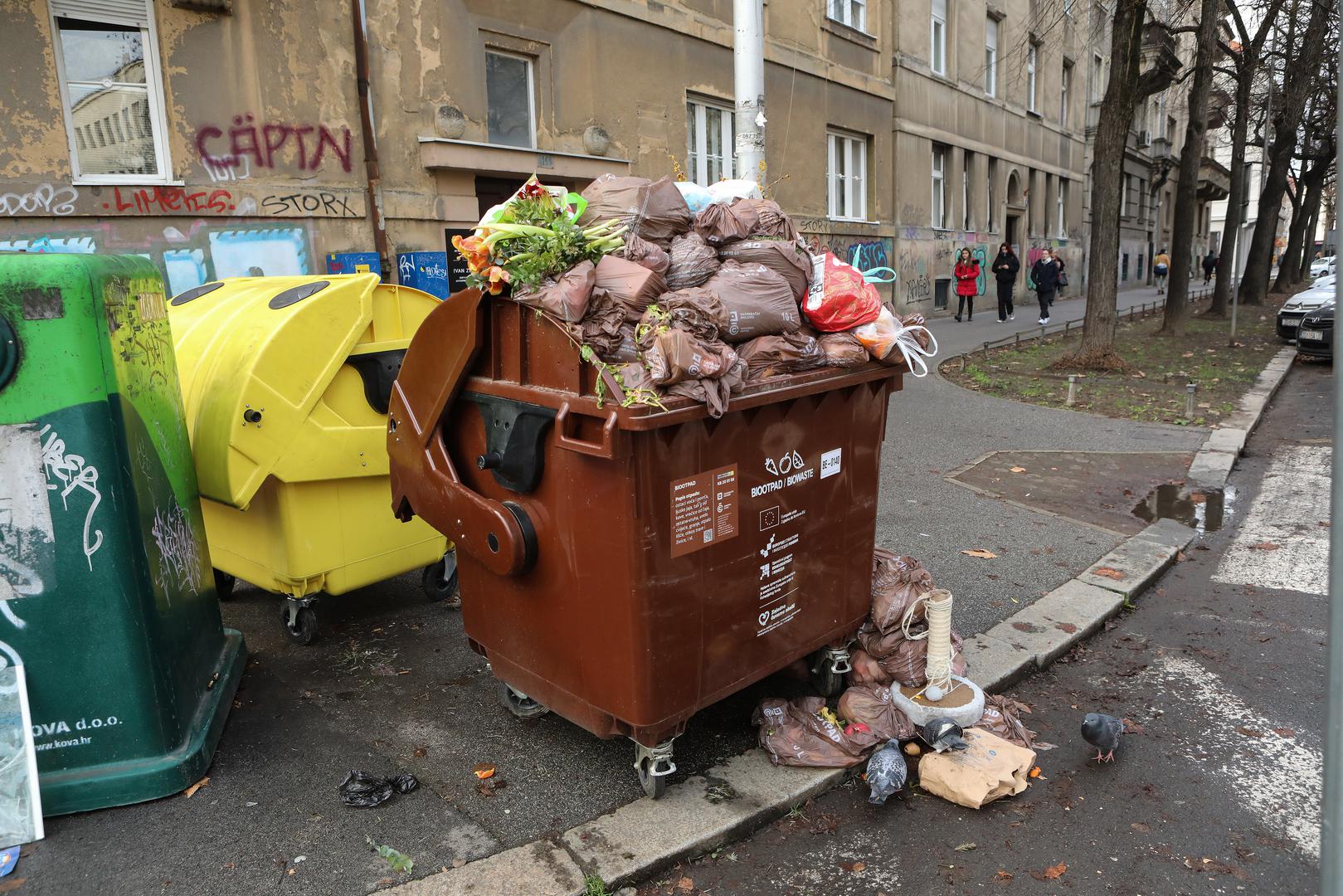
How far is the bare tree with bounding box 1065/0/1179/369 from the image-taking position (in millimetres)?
12031

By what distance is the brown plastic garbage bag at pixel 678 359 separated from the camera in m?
2.57

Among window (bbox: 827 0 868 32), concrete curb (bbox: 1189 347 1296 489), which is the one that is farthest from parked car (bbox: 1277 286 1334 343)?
window (bbox: 827 0 868 32)

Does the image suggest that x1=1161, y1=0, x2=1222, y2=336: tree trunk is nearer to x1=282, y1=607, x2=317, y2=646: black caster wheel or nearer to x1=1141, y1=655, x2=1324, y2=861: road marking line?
x1=1141, y1=655, x2=1324, y2=861: road marking line

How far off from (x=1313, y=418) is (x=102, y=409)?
12.1m

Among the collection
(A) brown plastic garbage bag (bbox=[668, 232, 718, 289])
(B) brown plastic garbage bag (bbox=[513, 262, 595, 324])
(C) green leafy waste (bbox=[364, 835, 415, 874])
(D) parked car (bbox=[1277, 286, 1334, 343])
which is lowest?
(C) green leafy waste (bbox=[364, 835, 415, 874])

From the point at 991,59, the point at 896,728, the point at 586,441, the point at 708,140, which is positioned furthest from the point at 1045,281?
the point at 586,441

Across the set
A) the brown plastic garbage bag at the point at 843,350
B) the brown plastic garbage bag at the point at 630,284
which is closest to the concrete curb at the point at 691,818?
the brown plastic garbage bag at the point at 843,350

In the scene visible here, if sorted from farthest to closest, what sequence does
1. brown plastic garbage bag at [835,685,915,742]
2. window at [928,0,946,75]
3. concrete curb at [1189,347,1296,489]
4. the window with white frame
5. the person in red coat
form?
window at [928,0,946,75] < the person in red coat < the window with white frame < concrete curb at [1189,347,1296,489] < brown plastic garbage bag at [835,685,915,742]

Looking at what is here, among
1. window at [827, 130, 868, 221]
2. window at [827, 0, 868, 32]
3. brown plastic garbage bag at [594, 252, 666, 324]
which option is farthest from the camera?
window at [827, 130, 868, 221]

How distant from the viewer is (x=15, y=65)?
7.38m

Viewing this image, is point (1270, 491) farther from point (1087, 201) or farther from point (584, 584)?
point (1087, 201)

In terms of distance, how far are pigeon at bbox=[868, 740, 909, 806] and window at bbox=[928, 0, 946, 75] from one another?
68.9 feet

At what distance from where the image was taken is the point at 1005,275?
1930 centimetres

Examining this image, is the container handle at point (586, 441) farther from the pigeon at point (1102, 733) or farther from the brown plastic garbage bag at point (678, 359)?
the pigeon at point (1102, 733)
